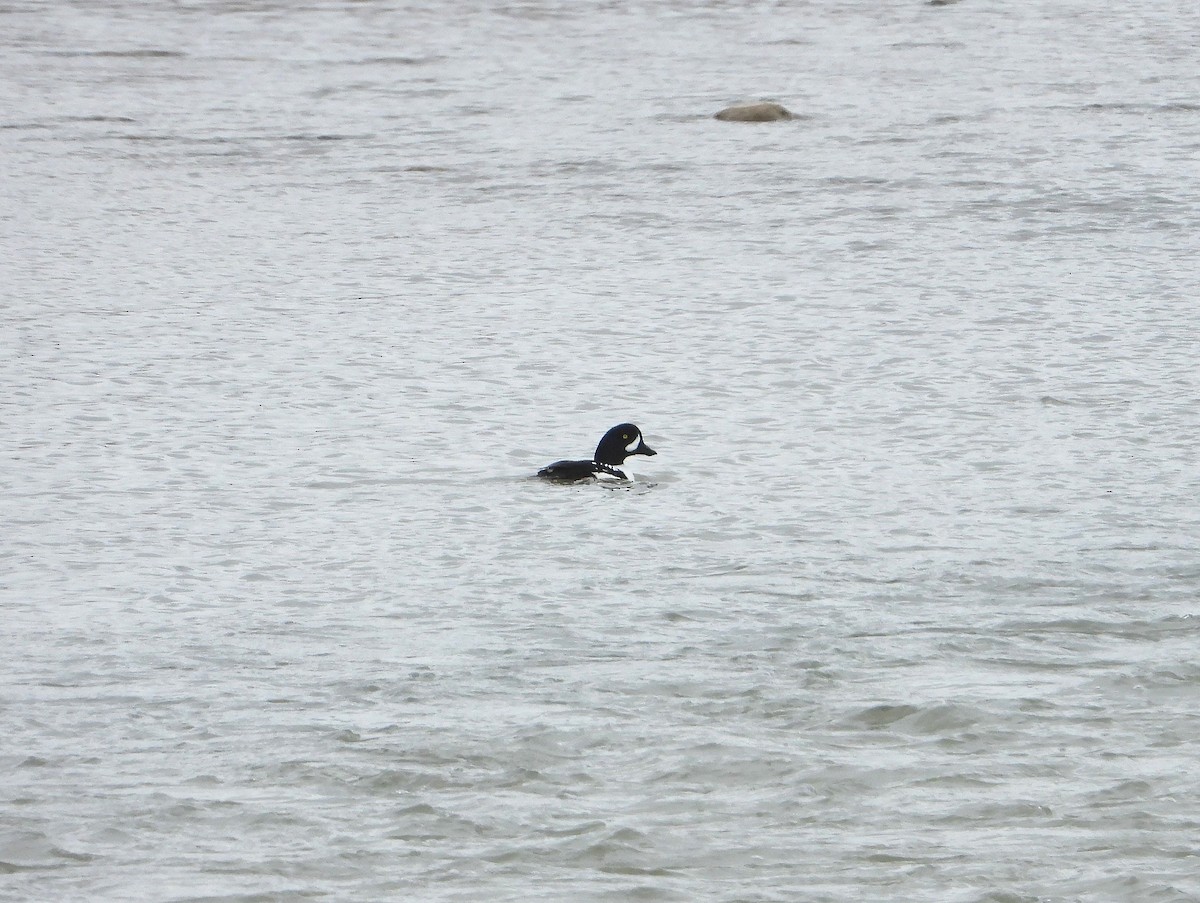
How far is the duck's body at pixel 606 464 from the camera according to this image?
37.6 ft

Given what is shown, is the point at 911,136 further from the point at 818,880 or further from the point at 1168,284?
the point at 818,880

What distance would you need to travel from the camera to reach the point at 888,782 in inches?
284

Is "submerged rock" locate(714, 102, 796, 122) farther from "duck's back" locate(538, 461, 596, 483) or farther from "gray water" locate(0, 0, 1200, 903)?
"duck's back" locate(538, 461, 596, 483)

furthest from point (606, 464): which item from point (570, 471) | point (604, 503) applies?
point (604, 503)

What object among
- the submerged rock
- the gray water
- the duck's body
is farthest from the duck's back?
the submerged rock

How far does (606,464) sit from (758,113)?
1334 cm

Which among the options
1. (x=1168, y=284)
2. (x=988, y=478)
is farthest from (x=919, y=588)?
(x=1168, y=284)

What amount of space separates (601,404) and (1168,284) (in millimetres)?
5453

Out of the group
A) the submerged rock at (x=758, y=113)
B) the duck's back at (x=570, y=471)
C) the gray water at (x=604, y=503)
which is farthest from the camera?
the submerged rock at (x=758, y=113)

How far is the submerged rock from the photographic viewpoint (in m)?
24.1

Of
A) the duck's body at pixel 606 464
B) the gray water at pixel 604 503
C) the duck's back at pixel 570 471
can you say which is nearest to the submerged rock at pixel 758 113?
the gray water at pixel 604 503

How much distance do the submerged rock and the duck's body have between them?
42.7 feet

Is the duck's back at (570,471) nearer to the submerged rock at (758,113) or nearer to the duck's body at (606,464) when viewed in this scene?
the duck's body at (606,464)

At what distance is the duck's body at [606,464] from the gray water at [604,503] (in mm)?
159
